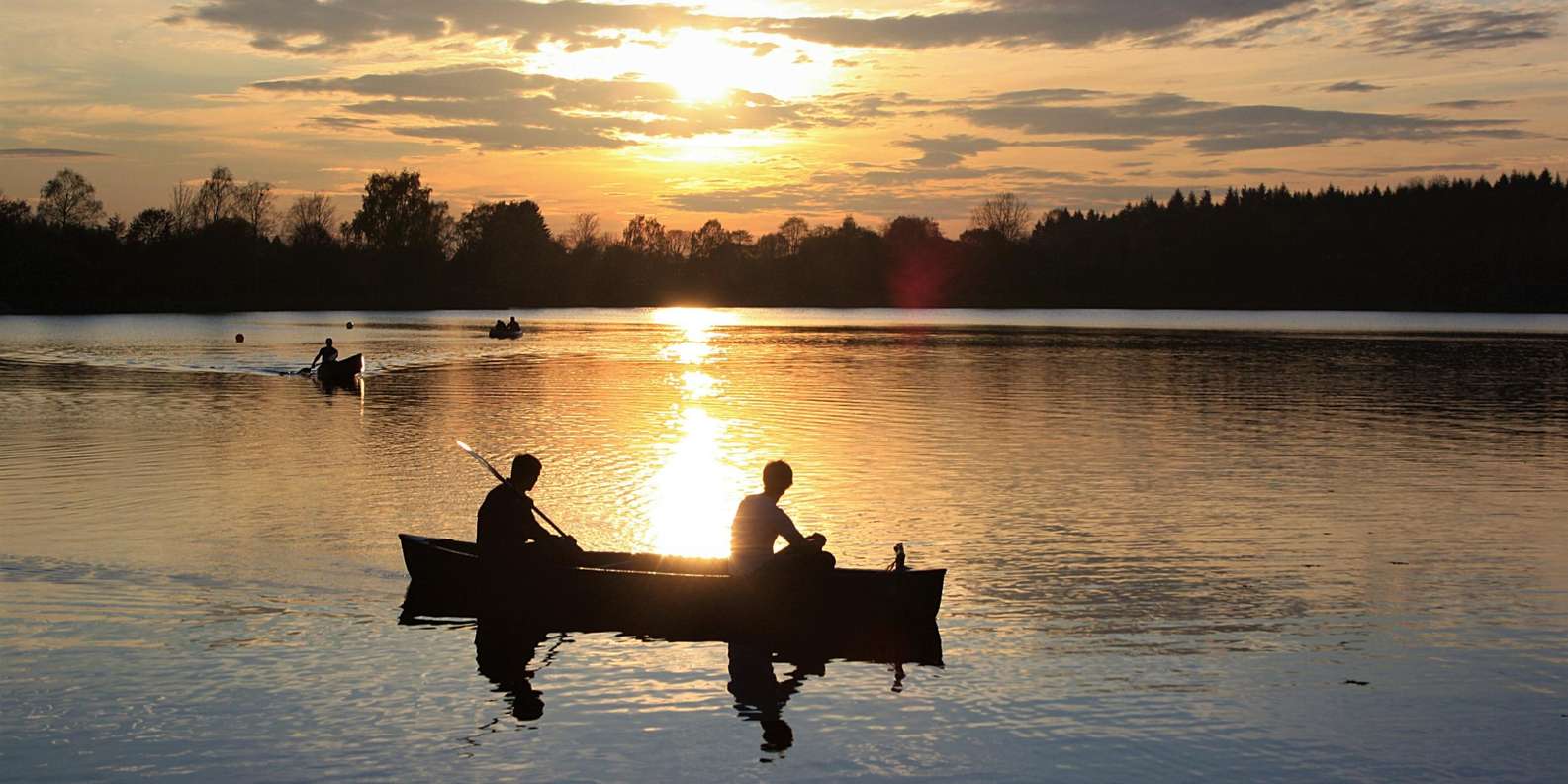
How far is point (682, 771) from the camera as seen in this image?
10.8 meters

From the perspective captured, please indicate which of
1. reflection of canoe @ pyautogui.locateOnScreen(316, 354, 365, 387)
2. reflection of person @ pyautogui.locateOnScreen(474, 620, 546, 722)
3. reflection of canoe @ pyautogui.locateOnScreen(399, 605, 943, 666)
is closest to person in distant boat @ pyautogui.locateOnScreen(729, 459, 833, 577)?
reflection of canoe @ pyautogui.locateOnScreen(399, 605, 943, 666)

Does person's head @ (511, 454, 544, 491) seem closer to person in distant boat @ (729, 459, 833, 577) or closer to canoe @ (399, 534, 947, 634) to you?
canoe @ (399, 534, 947, 634)

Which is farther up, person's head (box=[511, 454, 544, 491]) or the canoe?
person's head (box=[511, 454, 544, 491])

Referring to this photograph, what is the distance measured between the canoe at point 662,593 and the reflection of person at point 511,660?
380mm

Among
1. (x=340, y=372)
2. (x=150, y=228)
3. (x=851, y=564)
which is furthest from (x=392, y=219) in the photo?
(x=851, y=564)

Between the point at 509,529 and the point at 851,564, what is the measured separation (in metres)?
5.05

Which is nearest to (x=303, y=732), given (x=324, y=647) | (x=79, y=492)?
(x=324, y=647)

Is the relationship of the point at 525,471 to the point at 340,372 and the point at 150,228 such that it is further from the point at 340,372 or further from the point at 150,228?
the point at 150,228

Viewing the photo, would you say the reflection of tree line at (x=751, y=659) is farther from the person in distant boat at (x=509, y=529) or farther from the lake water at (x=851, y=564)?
the person in distant boat at (x=509, y=529)

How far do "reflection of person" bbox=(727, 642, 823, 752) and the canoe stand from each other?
54cm

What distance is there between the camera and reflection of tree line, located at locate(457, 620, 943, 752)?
41.3 ft

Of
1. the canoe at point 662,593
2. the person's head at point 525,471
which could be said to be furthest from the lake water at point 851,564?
the person's head at point 525,471

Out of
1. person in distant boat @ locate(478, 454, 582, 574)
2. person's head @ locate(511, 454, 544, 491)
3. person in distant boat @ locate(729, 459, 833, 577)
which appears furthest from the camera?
person in distant boat @ locate(478, 454, 582, 574)

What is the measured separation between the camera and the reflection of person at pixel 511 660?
12.6 m
